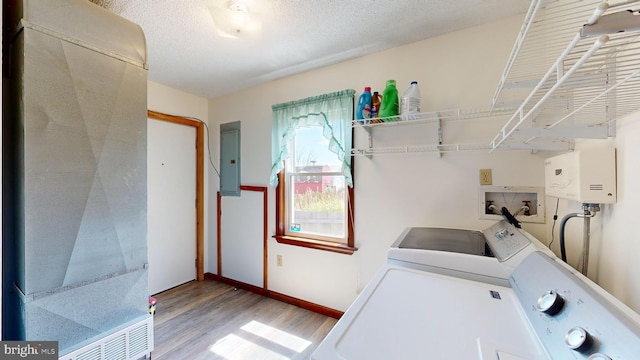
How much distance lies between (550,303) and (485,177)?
3.87 feet

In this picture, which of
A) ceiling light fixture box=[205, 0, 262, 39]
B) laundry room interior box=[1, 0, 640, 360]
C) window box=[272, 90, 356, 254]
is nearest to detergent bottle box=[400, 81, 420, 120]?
laundry room interior box=[1, 0, 640, 360]

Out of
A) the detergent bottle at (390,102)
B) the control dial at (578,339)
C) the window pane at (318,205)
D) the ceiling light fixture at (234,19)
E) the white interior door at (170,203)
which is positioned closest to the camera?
the control dial at (578,339)

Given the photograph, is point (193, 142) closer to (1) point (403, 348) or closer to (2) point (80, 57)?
(2) point (80, 57)

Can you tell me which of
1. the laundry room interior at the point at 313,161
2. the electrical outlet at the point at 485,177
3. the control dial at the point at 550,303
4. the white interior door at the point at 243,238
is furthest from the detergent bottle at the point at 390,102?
the white interior door at the point at 243,238

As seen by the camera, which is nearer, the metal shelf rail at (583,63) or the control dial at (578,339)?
the metal shelf rail at (583,63)

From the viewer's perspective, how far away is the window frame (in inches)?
87.0

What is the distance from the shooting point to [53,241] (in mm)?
1088

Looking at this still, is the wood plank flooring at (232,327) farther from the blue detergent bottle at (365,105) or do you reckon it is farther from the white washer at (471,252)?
the blue detergent bottle at (365,105)

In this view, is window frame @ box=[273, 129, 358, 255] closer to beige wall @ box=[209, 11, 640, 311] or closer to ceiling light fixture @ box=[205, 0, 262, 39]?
beige wall @ box=[209, 11, 640, 311]

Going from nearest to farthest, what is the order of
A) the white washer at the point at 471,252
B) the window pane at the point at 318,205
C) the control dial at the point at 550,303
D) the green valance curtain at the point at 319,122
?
the control dial at the point at 550,303 < the white washer at the point at 471,252 < the green valance curtain at the point at 319,122 < the window pane at the point at 318,205

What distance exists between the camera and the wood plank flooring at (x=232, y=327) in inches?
73.4

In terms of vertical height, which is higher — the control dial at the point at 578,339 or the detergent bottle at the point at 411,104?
the detergent bottle at the point at 411,104

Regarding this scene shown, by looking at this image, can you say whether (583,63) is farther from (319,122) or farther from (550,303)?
(319,122)

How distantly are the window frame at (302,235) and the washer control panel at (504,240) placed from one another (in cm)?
102
